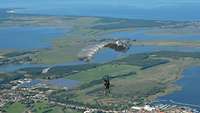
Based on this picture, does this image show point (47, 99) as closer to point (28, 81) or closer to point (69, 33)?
point (28, 81)

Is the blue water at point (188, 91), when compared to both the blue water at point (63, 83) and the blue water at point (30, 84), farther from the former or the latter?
the blue water at point (30, 84)

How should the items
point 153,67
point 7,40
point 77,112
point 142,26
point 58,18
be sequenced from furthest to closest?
point 58,18, point 142,26, point 7,40, point 153,67, point 77,112

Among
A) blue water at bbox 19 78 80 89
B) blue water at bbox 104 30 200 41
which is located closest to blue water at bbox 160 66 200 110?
blue water at bbox 19 78 80 89

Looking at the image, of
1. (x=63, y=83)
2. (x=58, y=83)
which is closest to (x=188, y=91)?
(x=63, y=83)

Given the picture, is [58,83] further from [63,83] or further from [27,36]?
[27,36]

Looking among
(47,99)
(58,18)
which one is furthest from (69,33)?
(47,99)

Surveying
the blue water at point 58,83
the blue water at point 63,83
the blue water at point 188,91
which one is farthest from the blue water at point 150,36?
the blue water at point 58,83
